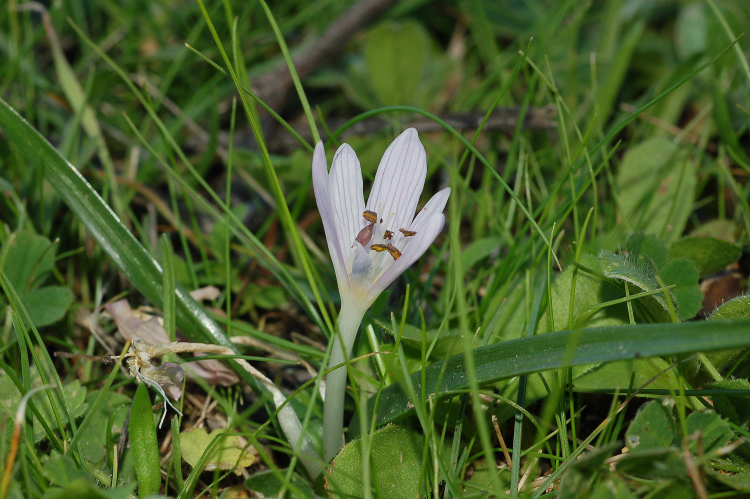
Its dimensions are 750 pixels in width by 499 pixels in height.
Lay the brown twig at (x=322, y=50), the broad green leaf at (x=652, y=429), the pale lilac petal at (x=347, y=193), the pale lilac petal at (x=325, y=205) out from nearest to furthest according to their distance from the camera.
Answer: the pale lilac petal at (x=325, y=205) → the broad green leaf at (x=652, y=429) → the pale lilac petal at (x=347, y=193) → the brown twig at (x=322, y=50)

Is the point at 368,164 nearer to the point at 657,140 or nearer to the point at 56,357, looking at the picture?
the point at 657,140

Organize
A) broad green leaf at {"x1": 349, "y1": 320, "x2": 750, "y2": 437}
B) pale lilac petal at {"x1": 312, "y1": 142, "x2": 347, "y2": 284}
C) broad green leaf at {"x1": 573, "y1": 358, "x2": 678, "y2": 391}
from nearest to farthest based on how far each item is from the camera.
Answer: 1. broad green leaf at {"x1": 349, "y1": 320, "x2": 750, "y2": 437}
2. pale lilac petal at {"x1": 312, "y1": 142, "x2": 347, "y2": 284}
3. broad green leaf at {"x1": 573, "y1": 358, "x2": 678, "y2": 391}

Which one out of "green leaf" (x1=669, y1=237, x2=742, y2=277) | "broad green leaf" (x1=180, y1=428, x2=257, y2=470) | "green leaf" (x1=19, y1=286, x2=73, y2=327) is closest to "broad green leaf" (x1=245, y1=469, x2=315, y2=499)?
"broad green leaf" (x1=180, y1=428, x2=257, y2=470)

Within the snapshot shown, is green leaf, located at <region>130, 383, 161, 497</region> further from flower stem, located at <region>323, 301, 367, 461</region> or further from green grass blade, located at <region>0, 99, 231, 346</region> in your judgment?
flower stem, located at <region>323, 301, 367, 461</region>

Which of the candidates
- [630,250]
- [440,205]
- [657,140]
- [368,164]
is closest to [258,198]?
[368,164]

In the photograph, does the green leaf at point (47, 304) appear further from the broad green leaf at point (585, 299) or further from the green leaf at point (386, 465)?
the broad green leaf at point (585, 299)

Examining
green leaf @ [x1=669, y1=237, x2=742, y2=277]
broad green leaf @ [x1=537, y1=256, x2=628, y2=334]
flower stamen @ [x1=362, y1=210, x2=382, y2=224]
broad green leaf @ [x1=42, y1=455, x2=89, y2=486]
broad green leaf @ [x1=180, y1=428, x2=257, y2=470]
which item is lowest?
broad green leaf @ [x1=180, y1=428, x2=257, y2=470]

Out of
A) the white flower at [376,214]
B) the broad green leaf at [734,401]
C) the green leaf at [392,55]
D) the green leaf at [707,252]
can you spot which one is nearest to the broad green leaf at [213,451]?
the white flower at [376,214]

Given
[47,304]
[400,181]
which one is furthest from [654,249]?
[47,304]
